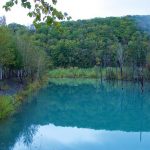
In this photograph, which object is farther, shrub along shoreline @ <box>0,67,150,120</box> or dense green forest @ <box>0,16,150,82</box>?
dense green forest @ <box>0,16,150,82</box>

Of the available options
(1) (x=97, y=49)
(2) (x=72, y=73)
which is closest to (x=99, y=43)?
(1) (x=97, y=49)

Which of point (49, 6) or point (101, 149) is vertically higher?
point (49, 6)

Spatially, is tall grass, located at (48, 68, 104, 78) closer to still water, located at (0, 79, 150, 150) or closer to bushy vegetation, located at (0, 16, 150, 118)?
bushy vegetation, located at (0, 16, 150, 118)

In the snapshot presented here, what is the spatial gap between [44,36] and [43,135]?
253 feet

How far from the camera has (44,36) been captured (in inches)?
3661

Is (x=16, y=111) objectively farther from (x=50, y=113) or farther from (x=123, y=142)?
Answer: (x=123, y=142)

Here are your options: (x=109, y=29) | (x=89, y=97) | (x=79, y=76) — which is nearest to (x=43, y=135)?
(x=89, y=97)

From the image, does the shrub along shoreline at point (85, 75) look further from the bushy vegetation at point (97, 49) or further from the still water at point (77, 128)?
the still water at point (77, 128)

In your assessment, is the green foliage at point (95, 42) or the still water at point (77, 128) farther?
the green foliage at point (95, 42)

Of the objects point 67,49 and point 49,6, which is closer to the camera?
point 49,6

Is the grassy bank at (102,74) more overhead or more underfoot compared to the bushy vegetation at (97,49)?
more underfoot

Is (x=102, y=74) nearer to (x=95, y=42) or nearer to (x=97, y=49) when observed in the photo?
(x=97, y=49)

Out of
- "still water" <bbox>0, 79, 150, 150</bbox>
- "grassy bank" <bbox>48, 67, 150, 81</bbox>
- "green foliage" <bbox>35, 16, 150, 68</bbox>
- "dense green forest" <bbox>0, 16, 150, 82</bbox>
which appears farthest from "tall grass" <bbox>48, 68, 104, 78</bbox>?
"still water" <bbox>0, 79, 150, 150</bbox>

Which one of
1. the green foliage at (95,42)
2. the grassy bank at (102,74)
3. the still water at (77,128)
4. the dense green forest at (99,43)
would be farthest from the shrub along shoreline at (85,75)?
the green foliage at (95,42)
